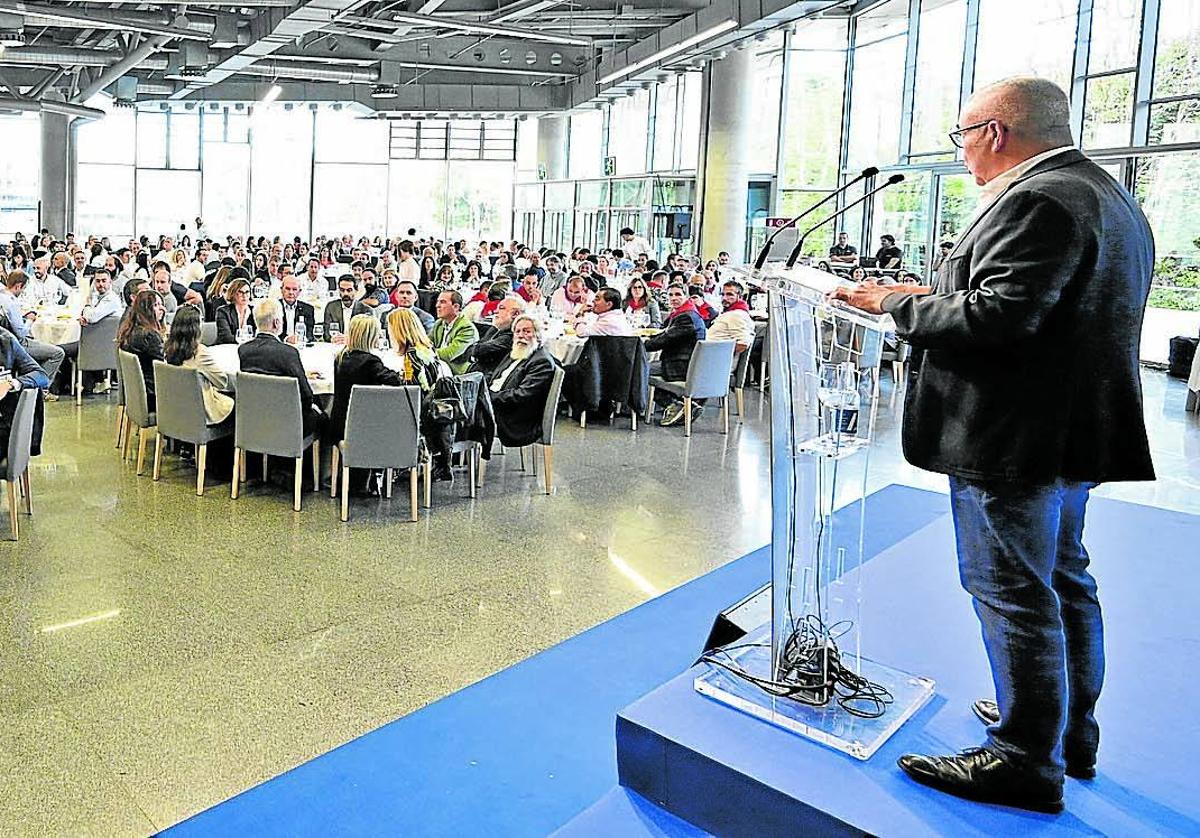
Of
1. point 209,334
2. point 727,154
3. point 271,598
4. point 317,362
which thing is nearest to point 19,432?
point 271,598

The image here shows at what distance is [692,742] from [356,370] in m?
4.50

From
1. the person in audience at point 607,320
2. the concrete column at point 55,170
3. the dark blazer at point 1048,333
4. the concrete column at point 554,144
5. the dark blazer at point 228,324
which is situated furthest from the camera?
the concrete column at point 554,144

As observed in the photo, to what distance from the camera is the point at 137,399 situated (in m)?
7.12

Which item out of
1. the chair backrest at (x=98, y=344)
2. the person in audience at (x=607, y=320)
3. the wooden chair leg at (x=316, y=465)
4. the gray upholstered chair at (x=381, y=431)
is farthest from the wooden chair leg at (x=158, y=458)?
the person in audience at (x=607, y=320)

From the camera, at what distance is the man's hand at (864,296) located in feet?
7.13

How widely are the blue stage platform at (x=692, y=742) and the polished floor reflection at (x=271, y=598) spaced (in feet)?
2.17

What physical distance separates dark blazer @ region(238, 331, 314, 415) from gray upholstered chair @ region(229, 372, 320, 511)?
163 mm

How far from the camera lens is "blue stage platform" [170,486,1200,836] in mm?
2240

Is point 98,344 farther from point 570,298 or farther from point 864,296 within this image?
point 864,296

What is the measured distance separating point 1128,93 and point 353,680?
42.7 ft

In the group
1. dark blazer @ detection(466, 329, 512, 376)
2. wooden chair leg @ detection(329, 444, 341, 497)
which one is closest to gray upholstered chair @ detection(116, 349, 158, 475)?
wooden chair leg @ detection(329, 444, 341, 497)

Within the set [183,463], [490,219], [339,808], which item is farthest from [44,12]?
[490,219]

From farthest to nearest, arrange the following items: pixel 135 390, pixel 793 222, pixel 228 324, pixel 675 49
Answer: pixel 675 49
pixel 228 324
pixel 135 390
pixel 793 222

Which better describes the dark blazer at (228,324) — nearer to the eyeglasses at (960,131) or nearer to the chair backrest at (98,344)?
the chair backrest at (98,344)
